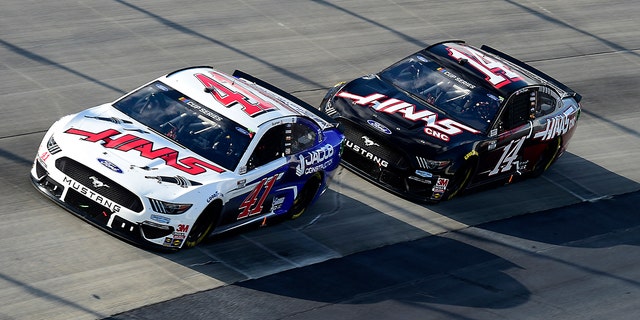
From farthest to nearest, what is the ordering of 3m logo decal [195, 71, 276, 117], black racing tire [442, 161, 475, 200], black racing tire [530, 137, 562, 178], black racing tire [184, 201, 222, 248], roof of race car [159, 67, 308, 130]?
black racing tire [530, 137, 562, 178] → black racing tire [442, 161, 475, 200] → 3m logo decal [195, 71, 276, 117] → roof of race car [159, 67, 308, 130] → black racing tire [184, 201, 222, 248]

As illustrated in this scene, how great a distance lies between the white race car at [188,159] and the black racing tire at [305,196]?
1cm

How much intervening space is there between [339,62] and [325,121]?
5505mm

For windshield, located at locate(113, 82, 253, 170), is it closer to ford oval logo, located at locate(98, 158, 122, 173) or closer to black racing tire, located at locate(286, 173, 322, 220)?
ford oval logo, located at locate(98, 158, 122, 173)

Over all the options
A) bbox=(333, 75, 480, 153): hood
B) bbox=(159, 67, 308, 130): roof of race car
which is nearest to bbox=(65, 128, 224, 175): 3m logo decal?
bbox=(159, 67, 308, 130): roof of race car

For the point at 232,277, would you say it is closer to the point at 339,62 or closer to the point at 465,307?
the point at 465,307

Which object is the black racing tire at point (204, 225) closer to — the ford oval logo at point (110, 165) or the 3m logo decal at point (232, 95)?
the ford oval logo at point (110, 165)

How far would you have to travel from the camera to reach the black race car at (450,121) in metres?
14.4

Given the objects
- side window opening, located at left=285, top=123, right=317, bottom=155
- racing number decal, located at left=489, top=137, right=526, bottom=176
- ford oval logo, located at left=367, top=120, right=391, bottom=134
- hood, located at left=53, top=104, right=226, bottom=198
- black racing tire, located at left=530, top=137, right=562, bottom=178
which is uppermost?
hood, located at left=53, top=104, right=226, bottom=198

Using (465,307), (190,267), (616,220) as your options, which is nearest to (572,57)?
(616,220)

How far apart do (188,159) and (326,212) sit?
236 centimetres

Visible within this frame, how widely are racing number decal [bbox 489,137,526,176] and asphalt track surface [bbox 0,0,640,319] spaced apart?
393mm

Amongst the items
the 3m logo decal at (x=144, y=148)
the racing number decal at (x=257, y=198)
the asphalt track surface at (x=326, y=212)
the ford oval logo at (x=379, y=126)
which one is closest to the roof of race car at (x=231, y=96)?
the racing number decal at (x=257, y=198)

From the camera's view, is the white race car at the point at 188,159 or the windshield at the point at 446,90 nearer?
the white race car at the point at 188,159

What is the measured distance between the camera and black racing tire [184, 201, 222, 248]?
38.8 feet
